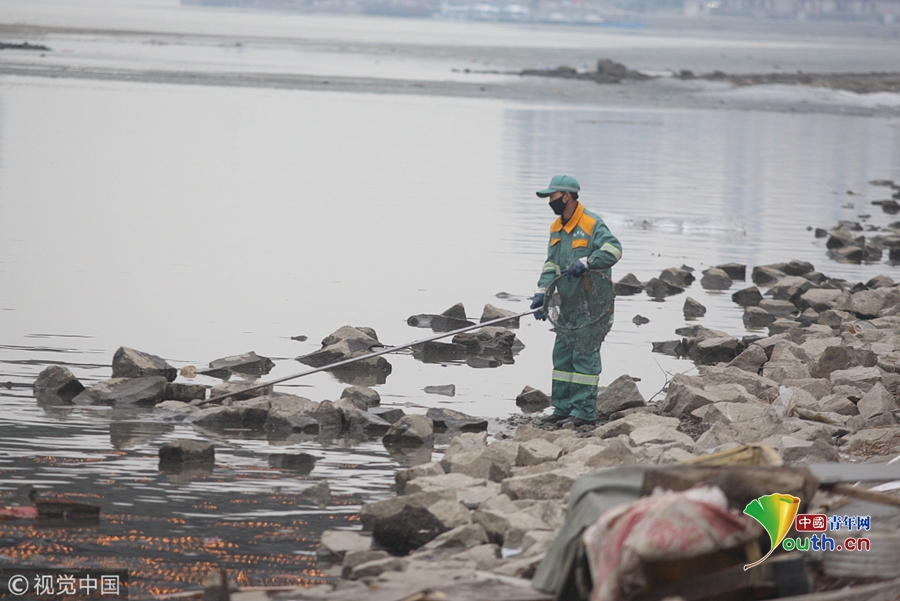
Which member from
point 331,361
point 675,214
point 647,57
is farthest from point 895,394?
point 647,57

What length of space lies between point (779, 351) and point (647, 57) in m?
89.1

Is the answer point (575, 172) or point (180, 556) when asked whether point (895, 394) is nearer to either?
point (180, 556)

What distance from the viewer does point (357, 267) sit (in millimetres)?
15961

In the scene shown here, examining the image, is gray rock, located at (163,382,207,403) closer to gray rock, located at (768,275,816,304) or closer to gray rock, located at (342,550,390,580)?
gray rock, located at (342,550,390,580)

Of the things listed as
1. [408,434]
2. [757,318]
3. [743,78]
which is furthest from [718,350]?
[743,78]

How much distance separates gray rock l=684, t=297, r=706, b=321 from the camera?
13953 mm

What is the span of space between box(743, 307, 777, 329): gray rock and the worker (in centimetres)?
491

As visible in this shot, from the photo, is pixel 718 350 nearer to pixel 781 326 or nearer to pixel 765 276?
pixel 781 326

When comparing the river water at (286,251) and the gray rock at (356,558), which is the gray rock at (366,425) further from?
the gray rock at (356,558)

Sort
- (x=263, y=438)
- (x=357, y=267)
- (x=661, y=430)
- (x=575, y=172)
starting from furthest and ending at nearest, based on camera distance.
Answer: (x=575, y=172)
(x=357, y=267)
(x=263, y=438)
(x=661, y=430)

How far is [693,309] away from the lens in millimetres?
14031

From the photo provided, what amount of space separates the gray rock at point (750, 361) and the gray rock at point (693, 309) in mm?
2944

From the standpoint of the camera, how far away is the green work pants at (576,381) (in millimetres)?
9102

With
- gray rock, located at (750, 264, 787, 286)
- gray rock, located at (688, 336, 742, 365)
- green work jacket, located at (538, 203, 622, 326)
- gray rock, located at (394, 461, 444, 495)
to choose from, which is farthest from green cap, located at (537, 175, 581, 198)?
gray rock, located at (750, 264, 787, 286)
